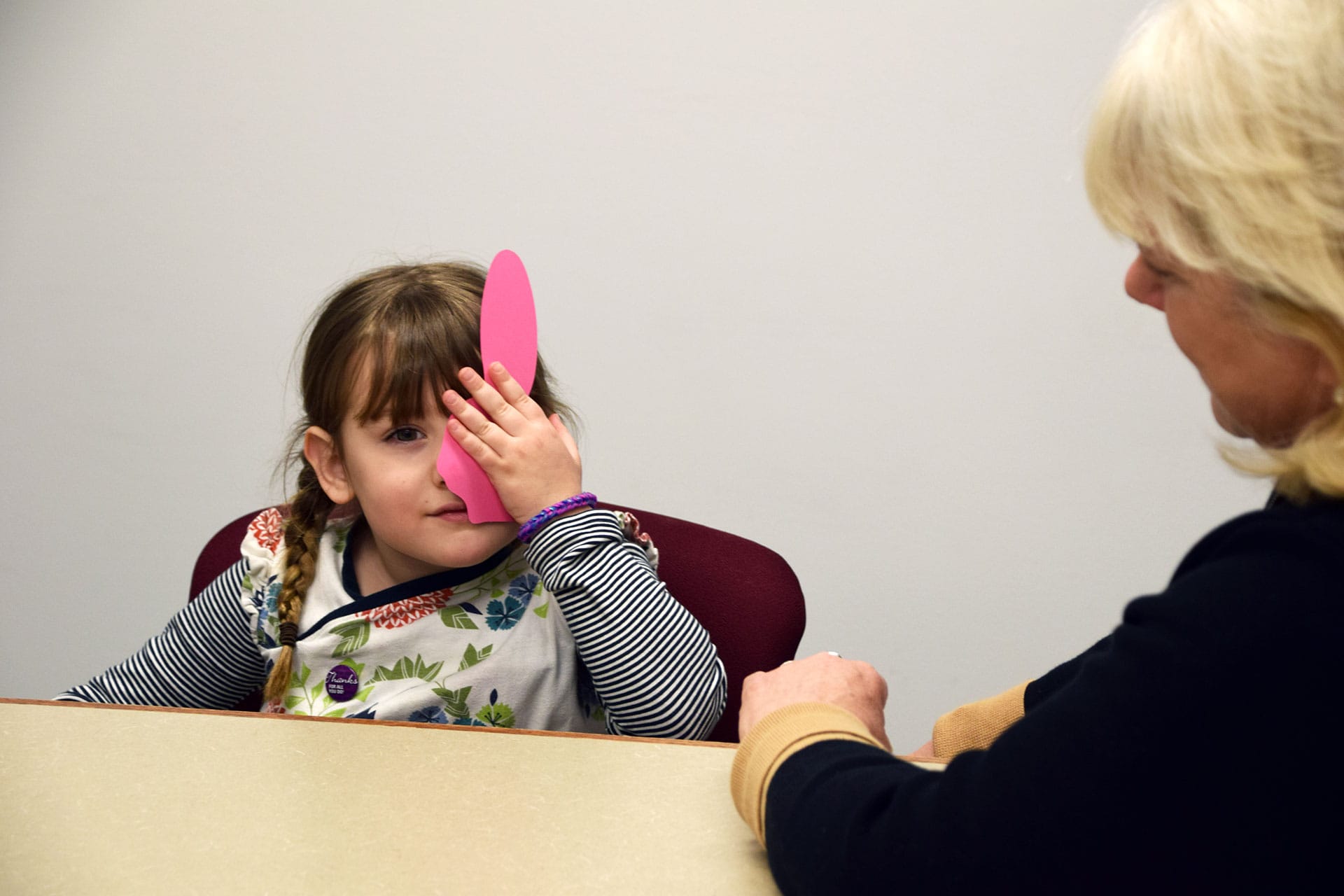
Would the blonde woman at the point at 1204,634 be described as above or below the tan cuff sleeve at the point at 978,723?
above

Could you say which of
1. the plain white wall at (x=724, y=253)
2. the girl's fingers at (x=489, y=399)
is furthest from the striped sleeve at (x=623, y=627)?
the plain white wall at (x=724, y=253)

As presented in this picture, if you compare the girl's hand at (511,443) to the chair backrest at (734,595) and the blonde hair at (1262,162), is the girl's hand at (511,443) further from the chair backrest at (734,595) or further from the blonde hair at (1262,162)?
the blonde hair at (1262,162)

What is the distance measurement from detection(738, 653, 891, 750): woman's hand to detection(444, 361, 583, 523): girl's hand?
0.98 feet

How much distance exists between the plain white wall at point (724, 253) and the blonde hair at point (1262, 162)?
1.35 m

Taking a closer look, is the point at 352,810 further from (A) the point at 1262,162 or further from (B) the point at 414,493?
(A) the point at 1262,162

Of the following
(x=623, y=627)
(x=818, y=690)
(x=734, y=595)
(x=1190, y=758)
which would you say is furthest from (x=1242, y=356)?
(x=734, y=595)

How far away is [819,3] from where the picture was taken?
1931mm

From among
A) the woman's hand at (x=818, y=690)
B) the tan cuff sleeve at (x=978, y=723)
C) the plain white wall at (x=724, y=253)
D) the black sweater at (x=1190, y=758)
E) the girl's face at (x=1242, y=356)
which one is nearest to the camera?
the black sweater at (x=1190, y=758)

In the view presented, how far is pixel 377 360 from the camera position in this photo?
1080 mm

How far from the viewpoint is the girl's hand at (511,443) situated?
1.02 metres

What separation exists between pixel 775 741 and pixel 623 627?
33 cm

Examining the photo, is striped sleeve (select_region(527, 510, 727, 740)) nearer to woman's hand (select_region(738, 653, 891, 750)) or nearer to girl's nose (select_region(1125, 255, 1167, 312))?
woman's hand (select_region(738, 653, 891, 750))

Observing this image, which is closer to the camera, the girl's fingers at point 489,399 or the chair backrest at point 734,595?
the girl's fingers at point 489,399

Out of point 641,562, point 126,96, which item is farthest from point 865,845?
point 126,96
